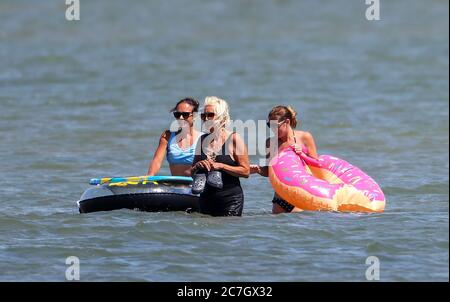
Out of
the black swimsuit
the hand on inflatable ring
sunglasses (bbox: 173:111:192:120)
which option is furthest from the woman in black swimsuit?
the hand on inflatable ring

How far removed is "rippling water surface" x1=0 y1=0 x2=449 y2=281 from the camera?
27.1 ft

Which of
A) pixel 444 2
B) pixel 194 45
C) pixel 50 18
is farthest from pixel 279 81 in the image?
pixel 444 2

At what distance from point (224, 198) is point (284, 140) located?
0.86 metres

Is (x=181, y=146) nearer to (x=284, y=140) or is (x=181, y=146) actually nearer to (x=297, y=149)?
(x=284, y=140)

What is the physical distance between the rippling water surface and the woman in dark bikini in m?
0.21

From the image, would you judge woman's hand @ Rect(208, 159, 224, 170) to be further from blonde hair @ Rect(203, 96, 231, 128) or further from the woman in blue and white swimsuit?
the woman in blue and white swimsuit

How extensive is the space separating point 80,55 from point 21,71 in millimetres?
2600

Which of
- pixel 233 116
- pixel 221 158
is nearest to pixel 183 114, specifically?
pixel 221 158

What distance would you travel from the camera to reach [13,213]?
32.6 feet

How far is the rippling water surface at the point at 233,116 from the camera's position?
27.1ft

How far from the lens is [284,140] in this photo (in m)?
9.57

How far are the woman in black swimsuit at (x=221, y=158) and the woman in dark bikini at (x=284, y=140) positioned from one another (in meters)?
0.42

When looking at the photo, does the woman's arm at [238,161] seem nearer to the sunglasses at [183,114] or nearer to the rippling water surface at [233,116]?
the rippling water surface at [233,116]
